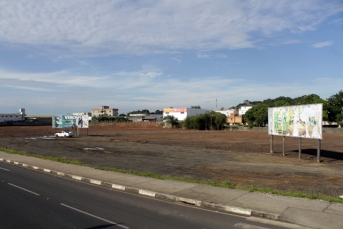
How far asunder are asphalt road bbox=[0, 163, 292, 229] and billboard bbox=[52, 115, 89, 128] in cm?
4308

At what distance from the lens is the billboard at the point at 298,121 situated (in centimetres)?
2023

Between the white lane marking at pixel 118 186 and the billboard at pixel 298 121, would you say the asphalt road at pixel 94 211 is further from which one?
the billboard at pixel 298 121

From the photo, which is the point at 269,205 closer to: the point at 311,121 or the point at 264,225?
the point at 264,225

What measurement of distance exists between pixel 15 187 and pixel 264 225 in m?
9.19

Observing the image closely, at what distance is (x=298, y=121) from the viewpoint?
22391 mm

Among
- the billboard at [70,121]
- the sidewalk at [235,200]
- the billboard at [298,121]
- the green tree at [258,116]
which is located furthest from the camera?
the green tree at [258,116]

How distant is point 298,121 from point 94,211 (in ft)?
61.6

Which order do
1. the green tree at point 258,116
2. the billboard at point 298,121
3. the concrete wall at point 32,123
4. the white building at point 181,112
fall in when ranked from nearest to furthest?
the billboard at point 298,121
the green tree at point 258,116
the concrete wall at point 32,123
the white building at point 181,112

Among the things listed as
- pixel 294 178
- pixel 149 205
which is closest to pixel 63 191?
pixel 149 205

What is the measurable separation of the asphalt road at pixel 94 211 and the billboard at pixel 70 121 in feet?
141

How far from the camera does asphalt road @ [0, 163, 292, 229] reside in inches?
276

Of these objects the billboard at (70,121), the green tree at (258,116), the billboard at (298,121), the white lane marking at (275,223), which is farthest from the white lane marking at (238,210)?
the green tree at (258,116)

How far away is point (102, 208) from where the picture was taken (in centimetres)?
842

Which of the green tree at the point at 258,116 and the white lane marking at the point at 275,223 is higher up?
the green tree at the point at 258,116
